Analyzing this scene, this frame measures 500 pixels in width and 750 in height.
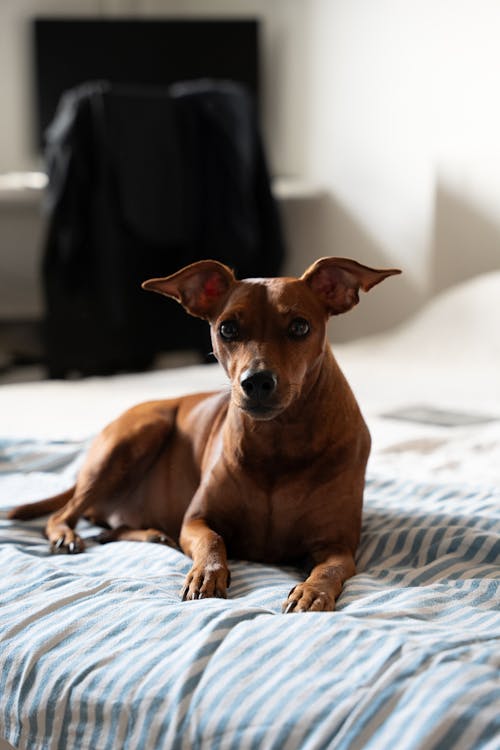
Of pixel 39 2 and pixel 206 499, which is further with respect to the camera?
pixel 39 2

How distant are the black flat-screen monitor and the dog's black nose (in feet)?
12.6

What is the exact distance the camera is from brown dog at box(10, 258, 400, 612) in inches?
58.4

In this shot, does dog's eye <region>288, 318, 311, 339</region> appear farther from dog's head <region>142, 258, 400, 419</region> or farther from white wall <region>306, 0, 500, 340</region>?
white wall <region>306, 0, 500, 340</region>

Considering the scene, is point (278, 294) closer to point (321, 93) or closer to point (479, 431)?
point (479, 431)

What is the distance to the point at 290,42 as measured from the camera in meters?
4.93

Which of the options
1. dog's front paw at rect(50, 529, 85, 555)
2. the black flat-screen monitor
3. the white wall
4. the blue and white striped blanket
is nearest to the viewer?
the blue and white striped blanket

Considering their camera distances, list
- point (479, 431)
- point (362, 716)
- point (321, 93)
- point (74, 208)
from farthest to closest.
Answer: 1. point (321, 93)
2. point (74, 208)
3. point (479, 431)
4. point (362, 716)

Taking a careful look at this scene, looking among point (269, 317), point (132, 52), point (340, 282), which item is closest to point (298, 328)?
point (269, 317)

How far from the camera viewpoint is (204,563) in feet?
4.83

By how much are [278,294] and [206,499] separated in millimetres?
329

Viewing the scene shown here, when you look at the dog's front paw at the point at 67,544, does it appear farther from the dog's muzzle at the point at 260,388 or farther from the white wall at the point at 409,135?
the white wall at the point at 409,135

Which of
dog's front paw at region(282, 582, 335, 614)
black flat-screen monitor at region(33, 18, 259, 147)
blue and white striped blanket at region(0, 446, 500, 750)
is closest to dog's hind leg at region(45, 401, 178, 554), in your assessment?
blue and white striped blanket at region(0, 446, 500, 750)

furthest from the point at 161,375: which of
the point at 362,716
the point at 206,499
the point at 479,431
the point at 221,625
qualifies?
the point at 362,716

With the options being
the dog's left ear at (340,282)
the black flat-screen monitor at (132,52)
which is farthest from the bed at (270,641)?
the black flat-screen monitor at (132,52)
